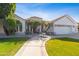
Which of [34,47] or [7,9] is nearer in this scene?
[34,47]

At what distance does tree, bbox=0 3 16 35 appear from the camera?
24.4 ft

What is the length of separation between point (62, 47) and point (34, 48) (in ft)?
2.37

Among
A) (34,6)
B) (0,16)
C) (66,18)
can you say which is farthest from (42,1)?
(0,16)

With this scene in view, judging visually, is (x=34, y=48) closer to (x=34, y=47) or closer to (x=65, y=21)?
(x=34, y=47)

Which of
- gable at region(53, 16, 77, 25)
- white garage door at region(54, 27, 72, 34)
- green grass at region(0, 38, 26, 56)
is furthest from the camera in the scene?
white garage door at region(54, 27, 72, 34)

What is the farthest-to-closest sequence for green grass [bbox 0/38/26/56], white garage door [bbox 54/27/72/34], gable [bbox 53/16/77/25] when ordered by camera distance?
white garage door [bbox 54/27/72/34], gable [bbox 53/16/77/25], green grass [bbox 0/38/26/56]

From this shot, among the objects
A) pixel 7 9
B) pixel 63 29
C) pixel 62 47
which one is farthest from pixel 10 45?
pixel 63 29

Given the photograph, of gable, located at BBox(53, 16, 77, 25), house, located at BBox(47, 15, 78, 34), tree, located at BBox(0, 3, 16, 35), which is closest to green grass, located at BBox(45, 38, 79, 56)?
house, located at BBox(47, 15, 78, 34)

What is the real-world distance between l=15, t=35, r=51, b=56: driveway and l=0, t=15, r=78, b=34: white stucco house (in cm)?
26

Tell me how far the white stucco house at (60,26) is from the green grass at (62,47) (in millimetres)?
262

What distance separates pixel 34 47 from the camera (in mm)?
7332

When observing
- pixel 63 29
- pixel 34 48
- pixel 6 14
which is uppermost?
pixel 6 14

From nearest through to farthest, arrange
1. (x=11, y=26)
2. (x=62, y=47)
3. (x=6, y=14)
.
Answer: (x=62, y=47) < (x=11, y=26) < (x=6, y=14)

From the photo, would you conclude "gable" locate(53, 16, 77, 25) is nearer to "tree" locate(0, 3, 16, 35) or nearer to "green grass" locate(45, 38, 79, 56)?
"green grass" locate(45, 38, 79, 56)
